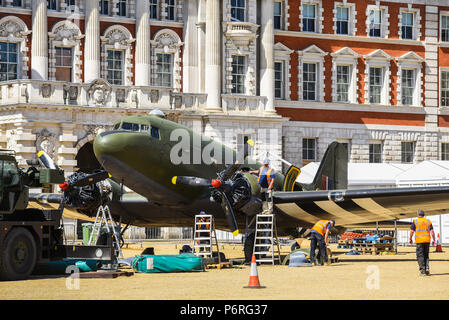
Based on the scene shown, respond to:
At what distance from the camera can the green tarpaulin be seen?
2528 cm

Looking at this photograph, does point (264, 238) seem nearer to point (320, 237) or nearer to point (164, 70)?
point (320, 237)

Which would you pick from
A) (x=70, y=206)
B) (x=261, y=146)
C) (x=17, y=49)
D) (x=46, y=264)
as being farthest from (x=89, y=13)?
(x=46, y=264)

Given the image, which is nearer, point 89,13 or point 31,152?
point 31,152

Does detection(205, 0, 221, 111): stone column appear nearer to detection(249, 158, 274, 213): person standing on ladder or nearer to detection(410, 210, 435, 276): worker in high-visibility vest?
detection(249, 158, 274, 213): person standing on ladder

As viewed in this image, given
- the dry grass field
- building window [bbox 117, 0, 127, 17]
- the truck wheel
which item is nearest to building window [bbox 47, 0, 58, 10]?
building window [bbox 117, 0, 127, 17]

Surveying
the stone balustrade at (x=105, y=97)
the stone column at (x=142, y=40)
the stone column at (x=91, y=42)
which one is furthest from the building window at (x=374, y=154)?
the stone column at (x=91, y=42)

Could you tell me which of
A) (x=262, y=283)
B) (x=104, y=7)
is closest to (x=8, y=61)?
(x=104, y=7)

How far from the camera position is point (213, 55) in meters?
53.6

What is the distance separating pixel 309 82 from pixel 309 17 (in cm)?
435

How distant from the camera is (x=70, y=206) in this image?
2856 centimetres

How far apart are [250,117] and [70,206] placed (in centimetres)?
2632

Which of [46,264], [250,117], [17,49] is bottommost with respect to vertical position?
[46,264]

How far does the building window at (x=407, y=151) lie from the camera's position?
5988 centimetres
